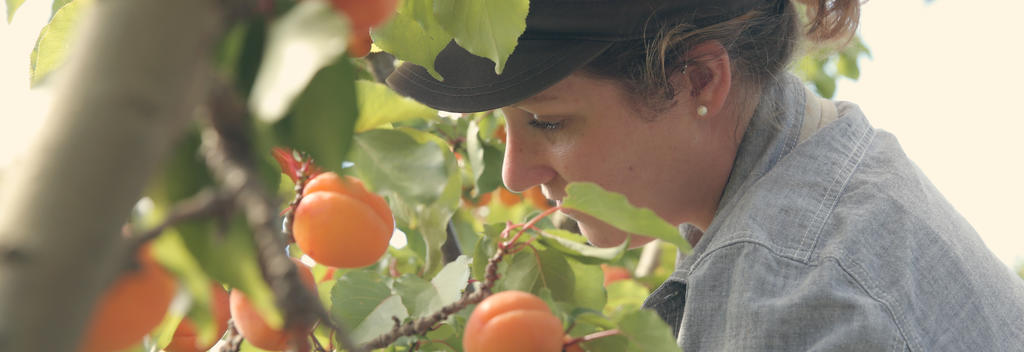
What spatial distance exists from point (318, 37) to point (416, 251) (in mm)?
→ 1265

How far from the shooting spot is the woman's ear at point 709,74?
1.35 meters

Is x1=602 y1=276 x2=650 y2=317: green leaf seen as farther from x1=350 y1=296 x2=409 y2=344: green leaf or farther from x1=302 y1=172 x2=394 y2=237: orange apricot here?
x1=302 y1=172 x2=394 y2=237: orange apricot

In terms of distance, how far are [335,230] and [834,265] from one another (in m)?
0.62

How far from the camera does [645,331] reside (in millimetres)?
717

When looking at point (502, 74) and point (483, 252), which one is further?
point (502, 74)

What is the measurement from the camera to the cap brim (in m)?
1.21

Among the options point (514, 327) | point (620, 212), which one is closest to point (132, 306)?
point (514, 327)

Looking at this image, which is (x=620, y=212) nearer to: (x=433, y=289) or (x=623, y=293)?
(x=433, y=289)

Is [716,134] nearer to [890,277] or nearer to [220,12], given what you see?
[890,277]

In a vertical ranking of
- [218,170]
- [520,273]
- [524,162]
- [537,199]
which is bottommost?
[537,199]

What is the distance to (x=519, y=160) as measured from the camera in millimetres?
1360

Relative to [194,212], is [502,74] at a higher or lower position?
lower

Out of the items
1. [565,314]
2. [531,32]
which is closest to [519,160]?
[531,32]

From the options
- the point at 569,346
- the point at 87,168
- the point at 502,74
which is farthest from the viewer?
the point at 502,74
